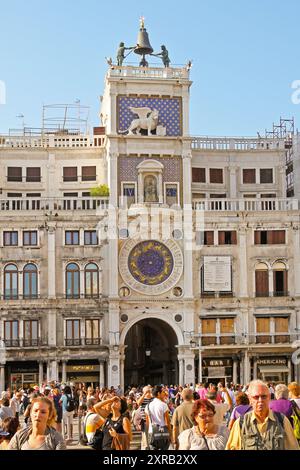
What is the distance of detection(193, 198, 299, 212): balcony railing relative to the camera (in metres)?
63.5

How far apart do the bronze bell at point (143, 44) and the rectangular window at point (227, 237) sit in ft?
46.7

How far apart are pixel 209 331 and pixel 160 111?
14.9m

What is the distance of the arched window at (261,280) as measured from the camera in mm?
62625

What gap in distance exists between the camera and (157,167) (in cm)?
6328

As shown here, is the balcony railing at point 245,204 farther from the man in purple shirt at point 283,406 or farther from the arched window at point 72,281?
the man in purple shirt at point 283,406

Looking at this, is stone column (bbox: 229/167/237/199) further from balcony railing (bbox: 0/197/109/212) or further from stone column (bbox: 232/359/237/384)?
stone column (bbox: 232/359/237/384)

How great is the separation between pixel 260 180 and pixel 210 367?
1456 centimetres

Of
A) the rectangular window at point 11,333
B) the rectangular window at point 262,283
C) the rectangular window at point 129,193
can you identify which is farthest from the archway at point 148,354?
the rectangular window at point 11,333

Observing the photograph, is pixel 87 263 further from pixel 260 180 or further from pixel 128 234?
pixel 260 180

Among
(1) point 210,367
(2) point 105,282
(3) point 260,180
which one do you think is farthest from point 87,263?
(3) point 260,180

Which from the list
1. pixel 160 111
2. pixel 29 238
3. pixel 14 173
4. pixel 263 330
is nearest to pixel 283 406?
pixel 263 330

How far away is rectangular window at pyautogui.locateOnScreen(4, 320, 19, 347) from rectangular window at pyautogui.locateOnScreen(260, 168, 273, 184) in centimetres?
2027

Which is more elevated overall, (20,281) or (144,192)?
(144,192)

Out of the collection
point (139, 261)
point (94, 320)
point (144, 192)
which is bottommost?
point (94, 320)
